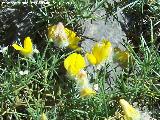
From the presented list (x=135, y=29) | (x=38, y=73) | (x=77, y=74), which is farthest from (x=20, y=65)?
(x=135, y=29)

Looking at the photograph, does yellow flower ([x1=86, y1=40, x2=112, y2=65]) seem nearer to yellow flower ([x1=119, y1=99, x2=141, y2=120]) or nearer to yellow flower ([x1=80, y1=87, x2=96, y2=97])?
yellow flower ([x1=80, y1=87, x2=96, y2=97])

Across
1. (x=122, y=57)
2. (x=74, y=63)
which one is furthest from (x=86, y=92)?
(x=122, y=57)

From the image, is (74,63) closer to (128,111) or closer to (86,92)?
(86,92)

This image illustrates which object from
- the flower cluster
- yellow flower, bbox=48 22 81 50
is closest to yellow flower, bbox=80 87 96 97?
the flower cluster

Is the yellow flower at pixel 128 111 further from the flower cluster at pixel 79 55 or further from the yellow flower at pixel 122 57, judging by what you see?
the yellow flower at pixel 122 57

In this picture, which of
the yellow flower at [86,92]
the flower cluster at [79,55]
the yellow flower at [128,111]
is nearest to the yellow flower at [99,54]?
the flower cluster at [79,55]
